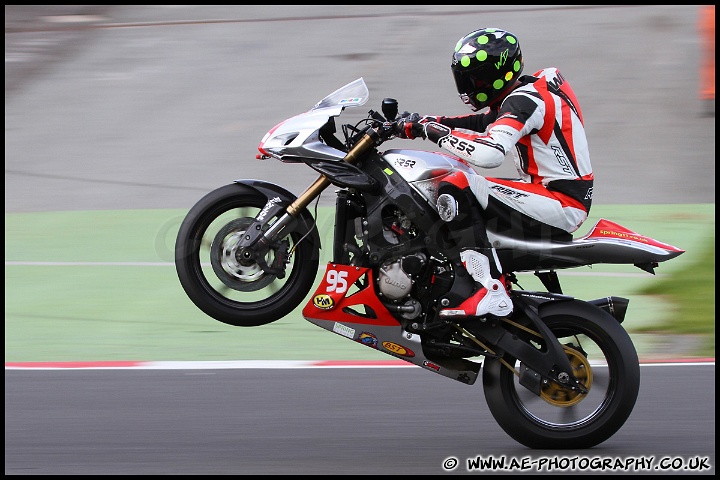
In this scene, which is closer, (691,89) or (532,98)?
(532,98)

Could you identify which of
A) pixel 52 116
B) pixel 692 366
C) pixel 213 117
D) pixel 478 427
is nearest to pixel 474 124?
pixel 478 427

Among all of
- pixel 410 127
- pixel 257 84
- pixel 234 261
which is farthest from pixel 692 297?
pixel 257 84

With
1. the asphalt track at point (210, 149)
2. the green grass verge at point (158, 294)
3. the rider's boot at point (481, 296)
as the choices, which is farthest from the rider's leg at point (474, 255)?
the green grass verge at point (158, 294)

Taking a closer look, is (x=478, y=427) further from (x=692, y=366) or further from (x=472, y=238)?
(x=692, y=366)

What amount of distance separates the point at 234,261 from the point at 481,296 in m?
1.17

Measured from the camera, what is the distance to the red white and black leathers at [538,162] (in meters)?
4.99

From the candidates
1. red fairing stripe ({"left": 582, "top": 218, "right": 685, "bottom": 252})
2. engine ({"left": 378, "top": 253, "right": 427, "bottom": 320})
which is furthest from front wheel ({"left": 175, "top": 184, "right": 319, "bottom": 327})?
red fairing stripe ({"left": 582, "top": 218, "right": 685, "bottom": 252})

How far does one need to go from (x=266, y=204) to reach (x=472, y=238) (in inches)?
38.4

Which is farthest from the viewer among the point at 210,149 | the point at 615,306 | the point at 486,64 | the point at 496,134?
the point at 210,149

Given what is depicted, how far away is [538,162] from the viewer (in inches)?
203

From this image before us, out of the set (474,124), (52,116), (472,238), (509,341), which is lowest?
(52,116)

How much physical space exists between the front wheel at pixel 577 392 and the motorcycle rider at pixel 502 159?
0.33 meters

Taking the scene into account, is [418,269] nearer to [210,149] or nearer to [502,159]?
[502,159]

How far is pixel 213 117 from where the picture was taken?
12.5 metres
